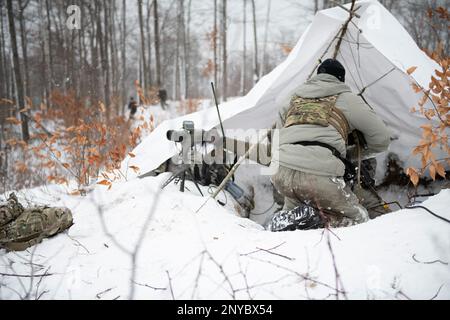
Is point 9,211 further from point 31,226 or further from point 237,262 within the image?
point 237,262

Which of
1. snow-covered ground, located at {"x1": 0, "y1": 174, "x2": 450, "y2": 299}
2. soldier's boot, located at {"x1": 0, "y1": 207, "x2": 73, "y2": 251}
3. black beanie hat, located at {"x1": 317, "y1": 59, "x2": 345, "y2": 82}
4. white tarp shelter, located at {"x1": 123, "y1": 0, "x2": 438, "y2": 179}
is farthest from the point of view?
white tarp shelter, located at {"x1": 123, "y1": 0, "x2": 438, "y2": 179}

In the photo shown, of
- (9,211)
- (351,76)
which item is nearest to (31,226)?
(9,211)

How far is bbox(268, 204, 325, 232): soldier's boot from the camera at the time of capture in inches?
91.9

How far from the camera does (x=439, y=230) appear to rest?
152cm

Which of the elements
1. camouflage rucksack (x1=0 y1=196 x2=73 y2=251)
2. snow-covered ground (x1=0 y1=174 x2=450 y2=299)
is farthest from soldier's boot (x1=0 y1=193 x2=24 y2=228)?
snow-covered ground (x1=0 y1=174 x2=450 y2=299)

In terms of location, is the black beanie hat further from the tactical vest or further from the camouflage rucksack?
the camouflage rucksack

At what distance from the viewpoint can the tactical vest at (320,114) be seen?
2.38m

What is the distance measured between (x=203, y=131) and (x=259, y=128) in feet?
3.16

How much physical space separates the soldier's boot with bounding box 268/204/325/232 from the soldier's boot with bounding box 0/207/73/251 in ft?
5.94

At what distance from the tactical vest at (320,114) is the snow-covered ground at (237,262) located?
3.04 ft

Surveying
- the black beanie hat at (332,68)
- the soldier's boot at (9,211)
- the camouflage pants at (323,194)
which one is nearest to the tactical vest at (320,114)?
the black beanie hat at (332,68)

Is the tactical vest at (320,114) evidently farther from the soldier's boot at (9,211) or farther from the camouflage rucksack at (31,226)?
the soldier's boot at (9,211)
